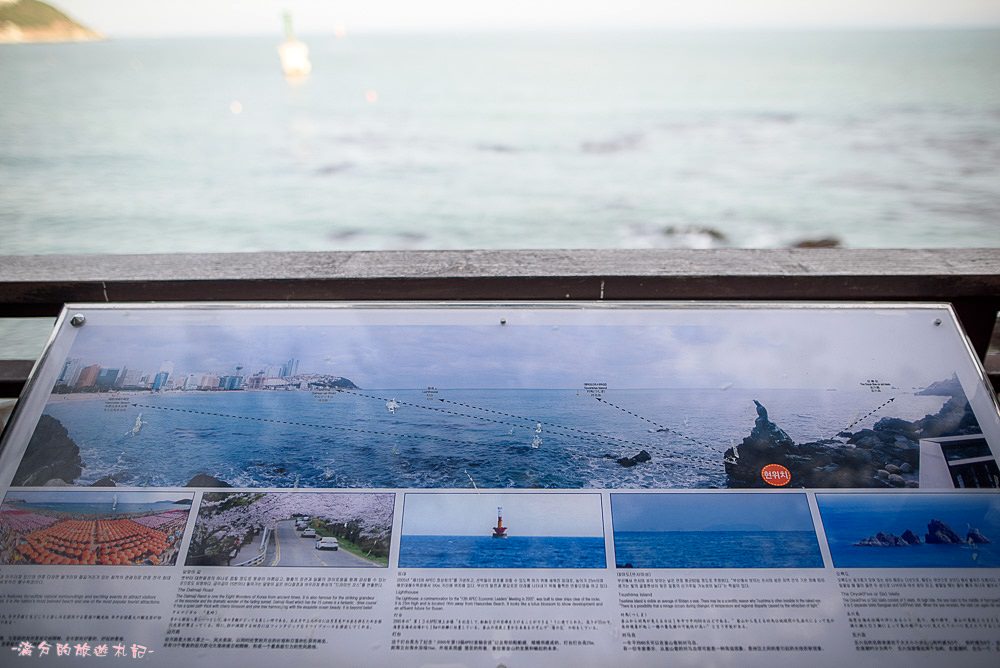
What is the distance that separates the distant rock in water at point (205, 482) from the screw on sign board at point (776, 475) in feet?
2.37

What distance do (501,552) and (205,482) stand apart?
0.41 metres

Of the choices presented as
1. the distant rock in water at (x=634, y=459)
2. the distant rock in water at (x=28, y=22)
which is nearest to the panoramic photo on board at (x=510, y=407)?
the distant rock in water at (x=634, y=459)

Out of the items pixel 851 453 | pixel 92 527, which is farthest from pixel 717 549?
pixel 92 527

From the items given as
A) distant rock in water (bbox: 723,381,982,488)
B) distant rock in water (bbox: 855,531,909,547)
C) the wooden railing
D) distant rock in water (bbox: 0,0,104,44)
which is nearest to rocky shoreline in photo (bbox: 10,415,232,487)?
the wooden railing

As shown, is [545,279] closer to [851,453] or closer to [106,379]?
[851,453]

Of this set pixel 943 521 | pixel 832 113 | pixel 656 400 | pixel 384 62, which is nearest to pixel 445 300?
pixel 656 400

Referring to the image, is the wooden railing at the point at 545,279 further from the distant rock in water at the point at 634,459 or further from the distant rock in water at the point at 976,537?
the distant rock in water at the point at 976,537

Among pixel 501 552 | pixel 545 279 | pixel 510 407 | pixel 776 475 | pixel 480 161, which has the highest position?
pixel 480 161

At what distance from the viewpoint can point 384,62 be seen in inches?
1128

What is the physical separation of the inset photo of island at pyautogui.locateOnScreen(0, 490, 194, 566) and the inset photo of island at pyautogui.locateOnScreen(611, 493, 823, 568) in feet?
1.89

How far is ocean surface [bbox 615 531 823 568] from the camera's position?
795 mm

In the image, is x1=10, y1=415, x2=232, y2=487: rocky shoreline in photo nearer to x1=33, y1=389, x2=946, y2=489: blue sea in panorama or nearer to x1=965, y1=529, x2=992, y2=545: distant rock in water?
x1=33, y1=389, x2=946, y2=489: blue sea in panorama

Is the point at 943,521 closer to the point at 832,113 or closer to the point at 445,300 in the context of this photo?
the point at 445,300

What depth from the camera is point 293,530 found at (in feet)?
2.73
